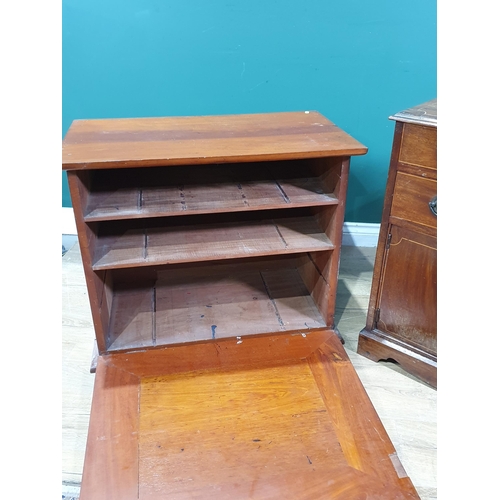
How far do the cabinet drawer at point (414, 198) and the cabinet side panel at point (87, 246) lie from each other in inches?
29.7

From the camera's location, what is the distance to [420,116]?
43.4 inches

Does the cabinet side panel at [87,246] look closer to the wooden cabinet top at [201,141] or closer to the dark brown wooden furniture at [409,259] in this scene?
the wooden cabinet top at [201,141]

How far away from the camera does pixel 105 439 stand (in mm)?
1029

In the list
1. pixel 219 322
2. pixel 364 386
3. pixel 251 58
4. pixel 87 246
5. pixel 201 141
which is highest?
pixel 251 58

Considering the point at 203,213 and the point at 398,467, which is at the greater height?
the point at 203,213

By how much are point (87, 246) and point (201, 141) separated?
0.37 meters

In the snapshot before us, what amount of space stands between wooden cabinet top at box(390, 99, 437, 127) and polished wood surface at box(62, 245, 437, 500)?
24.0 inches

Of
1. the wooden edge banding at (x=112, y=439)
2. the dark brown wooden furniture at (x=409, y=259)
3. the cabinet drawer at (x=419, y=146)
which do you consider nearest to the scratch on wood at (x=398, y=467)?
the dark brown wooden furniture at (x=409, y=259)

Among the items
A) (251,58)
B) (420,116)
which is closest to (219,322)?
(420,116)

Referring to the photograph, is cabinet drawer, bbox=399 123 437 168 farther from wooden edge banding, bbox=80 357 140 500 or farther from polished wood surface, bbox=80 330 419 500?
wooden edge banding, bbox=80 357 140 500

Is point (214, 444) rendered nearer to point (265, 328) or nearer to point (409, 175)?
point (265, 328)

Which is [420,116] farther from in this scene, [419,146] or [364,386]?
[364,386]
